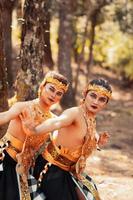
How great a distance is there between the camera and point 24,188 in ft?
16.0

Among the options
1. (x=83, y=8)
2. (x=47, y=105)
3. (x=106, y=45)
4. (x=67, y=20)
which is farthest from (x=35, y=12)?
(x=106, y=45)

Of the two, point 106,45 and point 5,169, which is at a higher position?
point 5,169

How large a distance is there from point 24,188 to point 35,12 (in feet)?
12.9

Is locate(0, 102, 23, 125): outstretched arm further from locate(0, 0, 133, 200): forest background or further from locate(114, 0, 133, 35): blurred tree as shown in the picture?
locate(114, 0, 133, 35): blurred tree

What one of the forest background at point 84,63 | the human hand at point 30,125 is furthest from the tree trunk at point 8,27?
the human hand at point 30,125

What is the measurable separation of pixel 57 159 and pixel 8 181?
1.62 feet

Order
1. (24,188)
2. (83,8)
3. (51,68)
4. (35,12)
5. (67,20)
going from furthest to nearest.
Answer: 1. (83,8)
2. (51,68)
3. (67,20)
4. (35,12)
5. (24,188)

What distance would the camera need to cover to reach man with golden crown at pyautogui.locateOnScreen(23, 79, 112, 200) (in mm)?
4867

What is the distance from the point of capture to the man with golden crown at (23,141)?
192 inches

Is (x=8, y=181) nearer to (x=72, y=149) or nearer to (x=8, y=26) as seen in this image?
(x=72, y=149)

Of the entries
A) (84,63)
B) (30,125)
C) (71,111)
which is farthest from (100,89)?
(84,63)

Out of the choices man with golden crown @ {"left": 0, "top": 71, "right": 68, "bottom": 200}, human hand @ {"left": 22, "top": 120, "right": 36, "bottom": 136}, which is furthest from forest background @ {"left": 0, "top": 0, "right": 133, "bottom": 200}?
human hand @ {"left": 22, "top": 120, "right": 36, "bottom": 136}

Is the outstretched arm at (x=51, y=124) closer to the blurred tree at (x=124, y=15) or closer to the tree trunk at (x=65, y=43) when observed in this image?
the tree trunk at (x=65, y=43)

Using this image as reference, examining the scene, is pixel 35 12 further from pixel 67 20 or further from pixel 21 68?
pixel 67 20
